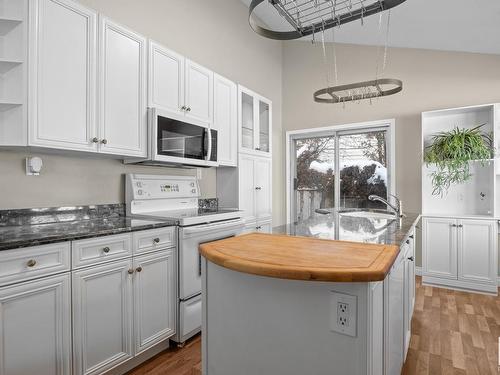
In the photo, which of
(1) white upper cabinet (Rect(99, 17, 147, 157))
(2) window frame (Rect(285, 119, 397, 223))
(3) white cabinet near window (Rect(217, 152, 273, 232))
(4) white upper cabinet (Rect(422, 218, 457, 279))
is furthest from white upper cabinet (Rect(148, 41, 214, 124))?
(4) white upper cabinet (Rect(422, 218, 457, 279))

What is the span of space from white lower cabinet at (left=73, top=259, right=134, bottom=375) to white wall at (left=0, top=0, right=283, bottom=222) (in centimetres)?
75

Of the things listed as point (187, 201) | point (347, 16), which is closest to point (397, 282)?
point (347, 16)

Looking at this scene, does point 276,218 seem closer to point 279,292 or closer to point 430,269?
point 430,269

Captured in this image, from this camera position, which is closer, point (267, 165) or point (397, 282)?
point (397, 282)

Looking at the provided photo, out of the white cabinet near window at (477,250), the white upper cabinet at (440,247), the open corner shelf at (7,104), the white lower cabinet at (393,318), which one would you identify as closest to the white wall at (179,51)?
the open corner shelf at (7,104)

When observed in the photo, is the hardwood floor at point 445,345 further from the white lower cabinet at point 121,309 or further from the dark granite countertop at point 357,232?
the dark granite countertop at point 357,232

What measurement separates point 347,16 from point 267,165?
8.74ft

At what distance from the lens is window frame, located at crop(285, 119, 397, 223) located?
4211 millimetres

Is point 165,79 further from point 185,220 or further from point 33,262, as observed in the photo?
point 33,262

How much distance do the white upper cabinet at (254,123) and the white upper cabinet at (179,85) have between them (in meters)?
0.63

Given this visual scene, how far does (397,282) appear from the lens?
1550mm

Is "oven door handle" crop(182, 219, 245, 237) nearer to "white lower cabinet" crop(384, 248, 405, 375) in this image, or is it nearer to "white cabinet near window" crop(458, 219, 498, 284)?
"white lower cabinet" crop(384, 248, 405, 375)

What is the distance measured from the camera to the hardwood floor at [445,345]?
1981mm

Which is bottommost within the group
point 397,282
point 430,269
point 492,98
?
point 430,269
